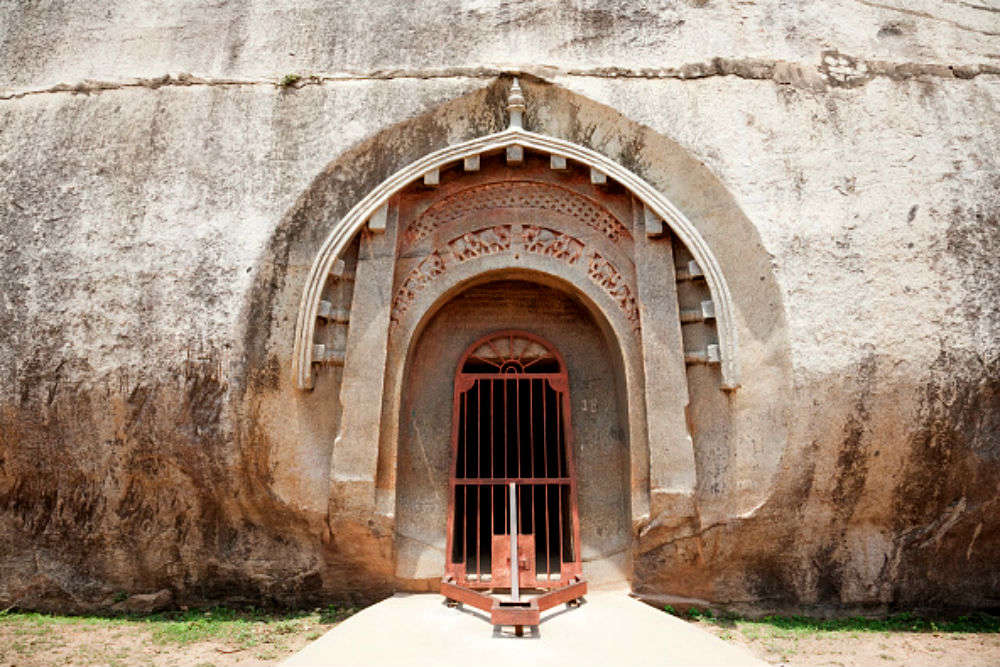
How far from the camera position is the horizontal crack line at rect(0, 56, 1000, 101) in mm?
6262

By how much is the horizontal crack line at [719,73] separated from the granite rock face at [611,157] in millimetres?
26

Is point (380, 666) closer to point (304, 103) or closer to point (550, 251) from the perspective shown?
point (550, 251)

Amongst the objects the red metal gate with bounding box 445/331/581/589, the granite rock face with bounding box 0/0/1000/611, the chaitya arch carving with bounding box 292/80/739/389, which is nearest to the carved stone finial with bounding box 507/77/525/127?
the chaitya arch carving with bounding box 292/80/739/389

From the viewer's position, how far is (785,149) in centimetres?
599

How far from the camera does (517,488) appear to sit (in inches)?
249

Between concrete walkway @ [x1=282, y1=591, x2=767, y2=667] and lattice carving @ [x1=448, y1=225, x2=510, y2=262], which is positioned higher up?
lattice carving @ [x1=448, y1=225, x2=510, y2=262]

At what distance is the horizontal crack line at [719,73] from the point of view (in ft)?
20.5

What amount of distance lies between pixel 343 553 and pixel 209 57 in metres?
4.82

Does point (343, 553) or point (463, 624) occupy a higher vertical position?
point (343, 553)

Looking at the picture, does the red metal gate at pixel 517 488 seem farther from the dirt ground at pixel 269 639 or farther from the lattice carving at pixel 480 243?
the dirt ground at pixel 269 639

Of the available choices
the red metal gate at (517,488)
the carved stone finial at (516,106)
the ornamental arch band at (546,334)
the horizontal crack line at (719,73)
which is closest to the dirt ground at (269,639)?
the ornamental arch band at (546,334)

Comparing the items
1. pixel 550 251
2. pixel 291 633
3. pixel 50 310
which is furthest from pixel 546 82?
pixel 291 633

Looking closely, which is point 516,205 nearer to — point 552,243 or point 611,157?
point 552,243

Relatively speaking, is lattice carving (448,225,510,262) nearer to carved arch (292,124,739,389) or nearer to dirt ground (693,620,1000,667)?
carved arch (292,124,739,389)
